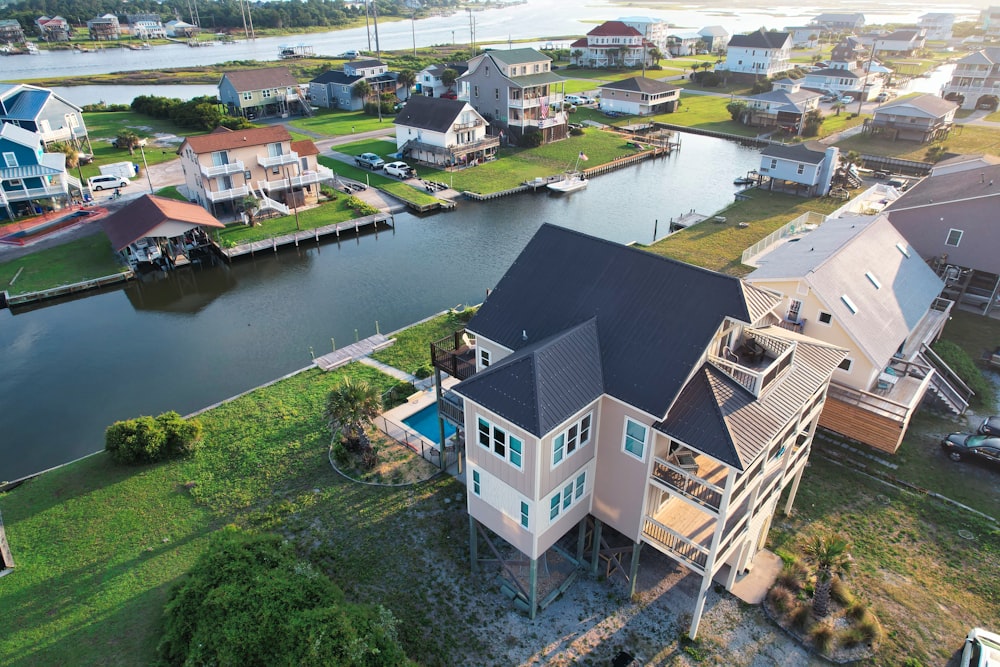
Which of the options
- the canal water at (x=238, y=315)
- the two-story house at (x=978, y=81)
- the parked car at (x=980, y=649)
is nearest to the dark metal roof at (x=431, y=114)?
the canal water at (x=238, y=315)

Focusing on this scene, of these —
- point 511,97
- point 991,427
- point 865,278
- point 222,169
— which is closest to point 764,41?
point 511,97

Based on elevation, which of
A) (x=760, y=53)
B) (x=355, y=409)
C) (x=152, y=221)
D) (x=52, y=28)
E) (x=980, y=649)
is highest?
(x=52, y=28)

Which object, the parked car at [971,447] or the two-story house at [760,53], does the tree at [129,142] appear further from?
the two-story house at [760,53]

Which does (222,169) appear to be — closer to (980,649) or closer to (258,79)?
(258,79)

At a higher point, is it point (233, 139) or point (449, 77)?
point (449, 77)

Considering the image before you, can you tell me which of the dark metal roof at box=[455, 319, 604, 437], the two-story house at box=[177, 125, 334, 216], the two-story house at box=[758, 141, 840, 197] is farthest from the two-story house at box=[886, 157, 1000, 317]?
the two-story house at box=[177, 125, 334, 216]

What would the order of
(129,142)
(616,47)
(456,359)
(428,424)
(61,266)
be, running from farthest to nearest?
(616,47) < (129,142) < (61,266) < (428,424) < (456,359)
